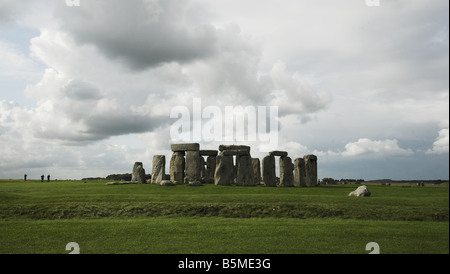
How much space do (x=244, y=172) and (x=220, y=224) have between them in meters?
14.7

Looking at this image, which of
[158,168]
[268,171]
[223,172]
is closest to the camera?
[223,172]

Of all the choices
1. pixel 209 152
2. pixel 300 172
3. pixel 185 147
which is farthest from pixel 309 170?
pixel 185 147

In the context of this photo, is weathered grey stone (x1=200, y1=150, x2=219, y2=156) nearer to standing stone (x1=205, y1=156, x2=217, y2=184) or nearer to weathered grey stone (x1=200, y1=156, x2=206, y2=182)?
standing stone (x1=205, y1=156, x2=217, y2=184)

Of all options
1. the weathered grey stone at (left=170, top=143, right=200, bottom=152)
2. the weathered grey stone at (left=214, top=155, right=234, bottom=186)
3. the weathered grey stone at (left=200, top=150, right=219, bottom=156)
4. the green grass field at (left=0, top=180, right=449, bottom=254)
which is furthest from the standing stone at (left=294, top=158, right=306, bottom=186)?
the green grass field at (left=0, top=180, right=449, bottom=254)

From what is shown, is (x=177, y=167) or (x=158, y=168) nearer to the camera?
(x=177, y=167)

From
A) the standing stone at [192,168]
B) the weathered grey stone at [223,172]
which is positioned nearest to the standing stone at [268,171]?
the weathered grey stone at [223,172]

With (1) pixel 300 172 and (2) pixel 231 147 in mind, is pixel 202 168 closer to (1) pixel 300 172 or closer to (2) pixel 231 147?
(2) pixel 231 147

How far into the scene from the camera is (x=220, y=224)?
15094 mm

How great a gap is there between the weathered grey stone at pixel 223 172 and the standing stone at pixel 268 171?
119 inches

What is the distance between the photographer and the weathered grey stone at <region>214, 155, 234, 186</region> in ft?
95.6

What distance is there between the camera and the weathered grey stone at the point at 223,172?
29141 millimetres

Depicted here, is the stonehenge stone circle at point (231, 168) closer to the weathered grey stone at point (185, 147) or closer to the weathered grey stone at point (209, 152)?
the weathered grey stone at point (185, 147)
